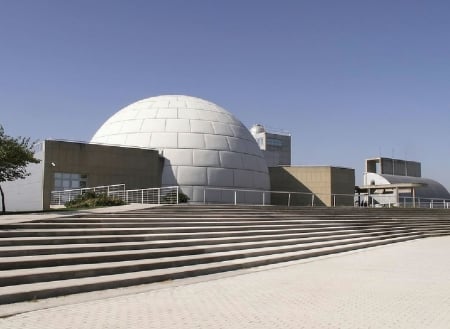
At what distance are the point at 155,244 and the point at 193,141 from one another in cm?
2336

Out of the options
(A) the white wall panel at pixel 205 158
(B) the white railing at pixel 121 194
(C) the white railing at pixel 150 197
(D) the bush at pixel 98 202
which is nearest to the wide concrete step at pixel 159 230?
(D) the bush at pixel 98 202

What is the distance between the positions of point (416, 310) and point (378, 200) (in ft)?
180

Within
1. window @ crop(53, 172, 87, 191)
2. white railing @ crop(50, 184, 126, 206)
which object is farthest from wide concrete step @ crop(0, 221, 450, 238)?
window @ crop(53, 172, 87, 191)

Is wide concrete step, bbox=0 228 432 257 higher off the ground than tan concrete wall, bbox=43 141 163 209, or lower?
lower

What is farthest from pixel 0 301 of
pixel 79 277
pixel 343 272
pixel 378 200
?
pixel 378 200

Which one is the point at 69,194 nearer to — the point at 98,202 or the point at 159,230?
the point at 98,202

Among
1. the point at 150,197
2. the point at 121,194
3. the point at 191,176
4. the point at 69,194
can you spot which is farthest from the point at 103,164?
the point at 191,176

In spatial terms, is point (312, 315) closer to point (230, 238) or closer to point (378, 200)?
point (230, 238)

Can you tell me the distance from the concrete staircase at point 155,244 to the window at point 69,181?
1332 cm

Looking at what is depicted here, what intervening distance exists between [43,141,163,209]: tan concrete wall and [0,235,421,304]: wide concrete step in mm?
17922

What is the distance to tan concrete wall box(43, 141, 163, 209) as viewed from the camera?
30.6 m

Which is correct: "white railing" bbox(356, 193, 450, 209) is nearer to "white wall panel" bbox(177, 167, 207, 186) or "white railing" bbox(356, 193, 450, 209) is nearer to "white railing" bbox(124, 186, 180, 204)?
"white wall panel" bbox(177, 167, 207, 186)

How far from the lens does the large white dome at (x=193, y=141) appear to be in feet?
118

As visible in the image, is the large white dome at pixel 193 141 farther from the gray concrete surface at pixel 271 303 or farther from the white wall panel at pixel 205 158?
the gray concrete surface at pixel 271 303
